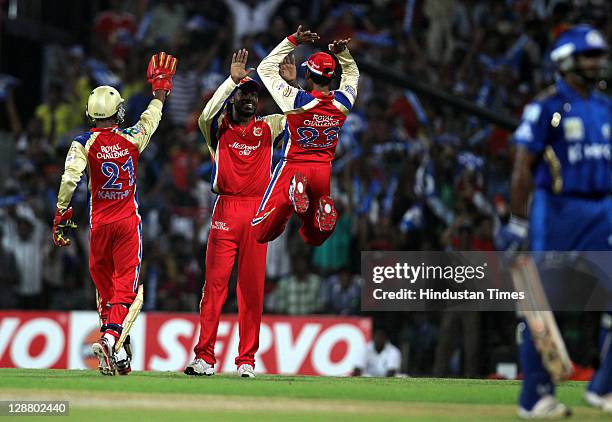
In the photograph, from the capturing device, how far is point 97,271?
36.9 feet

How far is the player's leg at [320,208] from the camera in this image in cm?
1141

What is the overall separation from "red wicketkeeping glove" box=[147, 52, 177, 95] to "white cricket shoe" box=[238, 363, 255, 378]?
2775 mm

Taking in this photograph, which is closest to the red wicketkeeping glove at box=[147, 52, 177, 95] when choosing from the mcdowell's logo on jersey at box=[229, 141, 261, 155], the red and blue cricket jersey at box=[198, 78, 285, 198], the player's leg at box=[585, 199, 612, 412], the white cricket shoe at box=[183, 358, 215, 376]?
the red and blue cricket jersey at box=[198, 78, 285, 198]

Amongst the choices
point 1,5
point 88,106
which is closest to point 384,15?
point 1,5

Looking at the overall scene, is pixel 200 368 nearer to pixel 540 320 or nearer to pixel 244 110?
pixel 244 110

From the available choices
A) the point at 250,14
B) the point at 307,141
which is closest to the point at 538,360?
the point at 307,141

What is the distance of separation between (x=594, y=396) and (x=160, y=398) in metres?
3.12

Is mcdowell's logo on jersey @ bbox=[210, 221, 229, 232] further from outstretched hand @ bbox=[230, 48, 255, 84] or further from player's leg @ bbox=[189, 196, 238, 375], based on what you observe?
outstretched hand @ bbox=[230, 48, 255, 84]

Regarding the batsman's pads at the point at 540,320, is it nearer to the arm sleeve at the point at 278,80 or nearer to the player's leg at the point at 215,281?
the arm sleeve at the point at 278,80

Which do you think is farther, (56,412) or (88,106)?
(88,106)

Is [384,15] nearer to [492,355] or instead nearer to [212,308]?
[492,355]

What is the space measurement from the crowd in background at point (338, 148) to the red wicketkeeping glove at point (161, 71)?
11.1 feet

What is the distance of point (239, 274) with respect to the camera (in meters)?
11.5

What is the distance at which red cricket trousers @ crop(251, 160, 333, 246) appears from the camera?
11.2 metres
